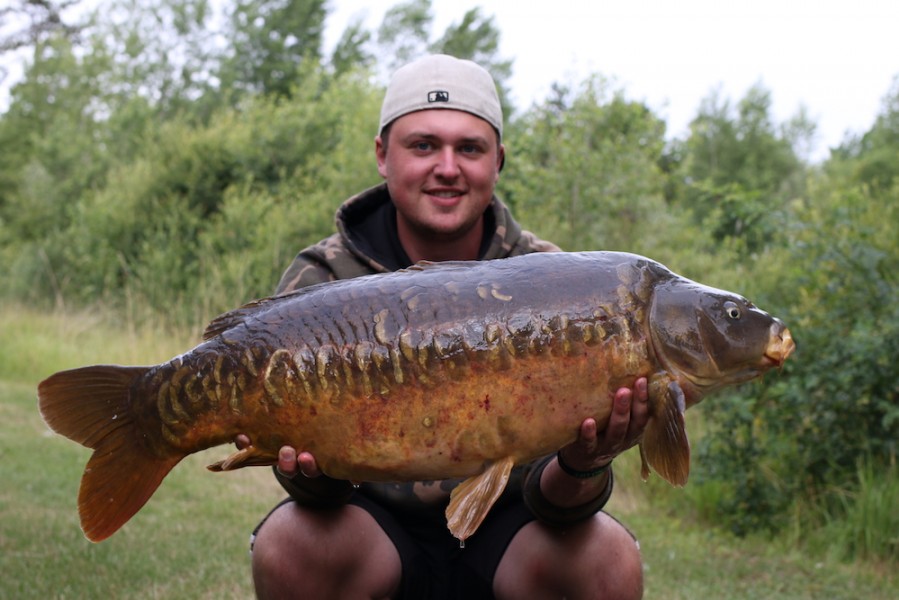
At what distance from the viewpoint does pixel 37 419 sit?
7.25 metres

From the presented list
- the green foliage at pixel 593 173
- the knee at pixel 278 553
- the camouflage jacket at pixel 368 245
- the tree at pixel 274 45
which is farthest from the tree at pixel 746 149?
the knee at pixel 278 553

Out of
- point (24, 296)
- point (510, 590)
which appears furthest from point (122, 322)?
point (510, 590)

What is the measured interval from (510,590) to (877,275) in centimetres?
323

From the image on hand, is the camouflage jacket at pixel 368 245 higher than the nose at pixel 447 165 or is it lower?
lower

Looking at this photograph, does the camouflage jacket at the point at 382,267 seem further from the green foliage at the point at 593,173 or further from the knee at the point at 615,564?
the green foliage at the point at 593,173

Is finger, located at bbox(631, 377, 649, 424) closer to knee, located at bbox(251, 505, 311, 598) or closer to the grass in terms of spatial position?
knee, located at bbox(251, 505, 311, 598)

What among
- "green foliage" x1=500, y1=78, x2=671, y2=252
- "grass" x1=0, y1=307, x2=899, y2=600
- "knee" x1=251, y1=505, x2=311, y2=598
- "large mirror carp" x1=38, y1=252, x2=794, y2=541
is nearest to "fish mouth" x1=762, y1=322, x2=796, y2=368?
"large mirror carp" x1=38, y1=252, x2=794, y2=541

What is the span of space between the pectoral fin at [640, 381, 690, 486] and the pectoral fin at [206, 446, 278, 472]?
0.74 m

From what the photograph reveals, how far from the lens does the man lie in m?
2.24

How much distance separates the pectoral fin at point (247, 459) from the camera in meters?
1.88

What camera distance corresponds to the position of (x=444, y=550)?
2.49m

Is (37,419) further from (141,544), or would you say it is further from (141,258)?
(141,258)

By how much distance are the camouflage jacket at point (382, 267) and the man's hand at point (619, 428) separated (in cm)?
32

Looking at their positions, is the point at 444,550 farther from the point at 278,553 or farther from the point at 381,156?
the point at 381,156
